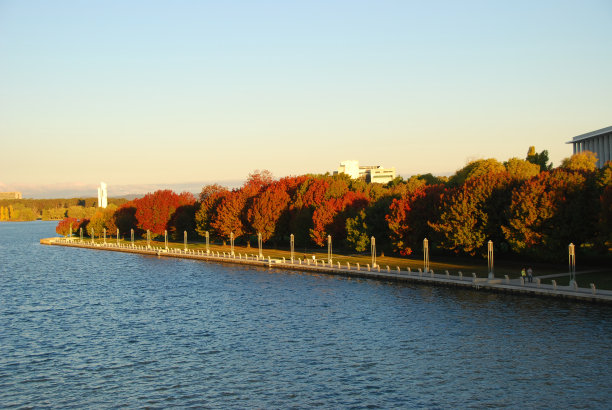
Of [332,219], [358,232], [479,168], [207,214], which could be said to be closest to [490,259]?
[358,232]

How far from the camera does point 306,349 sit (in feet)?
148

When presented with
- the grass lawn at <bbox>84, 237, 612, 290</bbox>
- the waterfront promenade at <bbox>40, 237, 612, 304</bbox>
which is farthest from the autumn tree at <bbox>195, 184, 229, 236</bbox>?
the grass lawn at <bbox>84, 237, 612, 290</bbox>

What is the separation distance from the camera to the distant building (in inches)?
6211

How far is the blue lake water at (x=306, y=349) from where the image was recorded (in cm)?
3491

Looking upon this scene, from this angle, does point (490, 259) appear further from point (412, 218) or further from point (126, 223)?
point (126, 223)

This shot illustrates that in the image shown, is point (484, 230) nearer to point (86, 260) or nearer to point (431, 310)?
point (431, 310)

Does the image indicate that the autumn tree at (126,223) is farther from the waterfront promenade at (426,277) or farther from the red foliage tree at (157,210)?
the waterfront promenade at (426,277)

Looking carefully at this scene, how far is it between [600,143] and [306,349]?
144 m

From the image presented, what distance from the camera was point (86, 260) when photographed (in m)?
130

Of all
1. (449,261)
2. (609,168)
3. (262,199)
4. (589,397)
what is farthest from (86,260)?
(589,397)

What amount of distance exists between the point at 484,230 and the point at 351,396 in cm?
5384

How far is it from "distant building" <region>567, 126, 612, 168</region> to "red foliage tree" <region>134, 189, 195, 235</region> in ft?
375

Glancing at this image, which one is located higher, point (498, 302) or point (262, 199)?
point (262, 199)

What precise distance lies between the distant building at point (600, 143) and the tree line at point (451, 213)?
62.3ft
